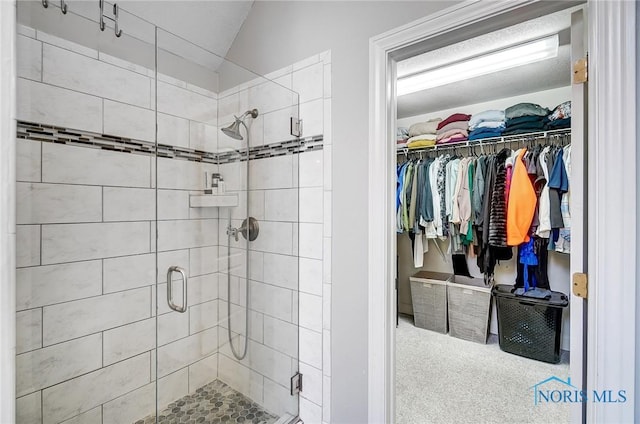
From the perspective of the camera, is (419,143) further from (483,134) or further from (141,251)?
(141,251)

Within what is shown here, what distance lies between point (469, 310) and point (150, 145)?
9.60 ft

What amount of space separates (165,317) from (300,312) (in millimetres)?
668

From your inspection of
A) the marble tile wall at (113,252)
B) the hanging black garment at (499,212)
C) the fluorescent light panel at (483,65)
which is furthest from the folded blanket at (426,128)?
the marble tile wall at (113,252)

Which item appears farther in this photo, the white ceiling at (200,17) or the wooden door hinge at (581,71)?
the white ceiling at (200,17)

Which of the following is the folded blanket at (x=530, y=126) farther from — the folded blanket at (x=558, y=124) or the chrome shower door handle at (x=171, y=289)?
the chrome shower door handle at (x=171, y=289)

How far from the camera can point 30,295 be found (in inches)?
45.5

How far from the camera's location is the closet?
2.16m

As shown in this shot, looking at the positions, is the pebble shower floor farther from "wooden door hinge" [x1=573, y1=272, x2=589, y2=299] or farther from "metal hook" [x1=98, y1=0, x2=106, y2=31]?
"metal hook" [x1=98, y1=0, x2=106, y2=31]

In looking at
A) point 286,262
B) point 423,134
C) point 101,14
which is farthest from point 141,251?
point 423,134

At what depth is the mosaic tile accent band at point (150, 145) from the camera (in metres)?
1.17

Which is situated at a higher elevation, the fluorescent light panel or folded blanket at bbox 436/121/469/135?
the fluorescent light panel

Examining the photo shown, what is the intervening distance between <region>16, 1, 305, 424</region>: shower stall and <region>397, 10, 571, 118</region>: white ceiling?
4.12ft

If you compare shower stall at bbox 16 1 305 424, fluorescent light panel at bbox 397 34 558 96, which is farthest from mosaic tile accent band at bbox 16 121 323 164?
fluorescent light panel at bbox 397 34 558 96

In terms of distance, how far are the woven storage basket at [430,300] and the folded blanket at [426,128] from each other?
5.04ft
